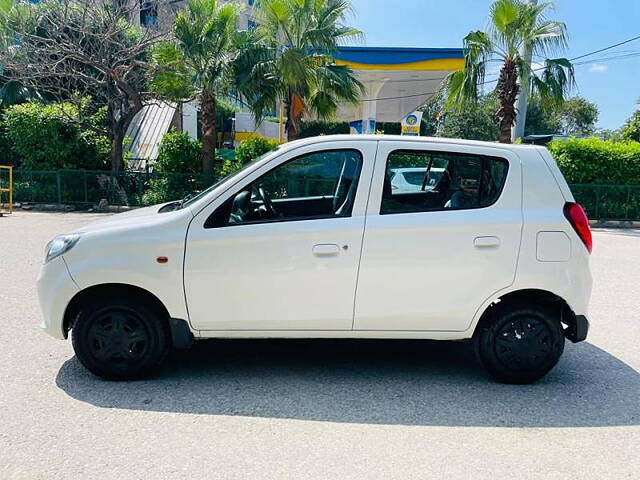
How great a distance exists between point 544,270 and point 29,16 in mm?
18682

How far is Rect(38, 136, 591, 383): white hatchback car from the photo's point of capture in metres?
3.98

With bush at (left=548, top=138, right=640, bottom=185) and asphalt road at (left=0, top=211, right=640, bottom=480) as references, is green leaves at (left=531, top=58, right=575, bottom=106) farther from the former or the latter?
asphalt road at (left=0, top=211, right=640, bottom=480)

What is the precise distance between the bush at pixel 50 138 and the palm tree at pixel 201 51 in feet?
12.5

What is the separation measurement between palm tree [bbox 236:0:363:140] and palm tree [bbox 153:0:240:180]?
0.67 meters

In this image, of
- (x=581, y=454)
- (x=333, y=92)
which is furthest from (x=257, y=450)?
(x=333, y=92)

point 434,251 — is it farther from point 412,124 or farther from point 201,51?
point 412,124

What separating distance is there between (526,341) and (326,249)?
1.79m

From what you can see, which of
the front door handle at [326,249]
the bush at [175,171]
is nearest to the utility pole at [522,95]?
the bush at [175,171]

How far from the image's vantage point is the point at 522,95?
17125 mm

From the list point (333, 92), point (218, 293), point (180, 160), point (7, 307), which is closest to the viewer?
point (218, 293)

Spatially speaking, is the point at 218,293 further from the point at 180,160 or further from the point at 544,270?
the point at 180,160

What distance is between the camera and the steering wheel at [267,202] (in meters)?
4.16

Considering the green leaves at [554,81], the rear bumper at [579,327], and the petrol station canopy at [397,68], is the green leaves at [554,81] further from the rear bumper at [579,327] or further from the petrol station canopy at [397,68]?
the rear bumper at [579,327]

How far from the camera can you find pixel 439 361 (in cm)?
483
